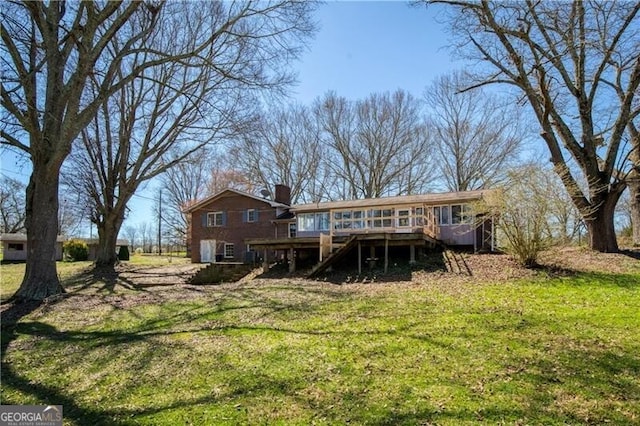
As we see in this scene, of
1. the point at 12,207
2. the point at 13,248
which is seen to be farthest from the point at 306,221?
the point at 12,207

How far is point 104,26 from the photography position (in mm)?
14219

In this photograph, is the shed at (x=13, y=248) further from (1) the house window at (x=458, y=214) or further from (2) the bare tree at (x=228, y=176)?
(1) the house window at (x=458, y=214)

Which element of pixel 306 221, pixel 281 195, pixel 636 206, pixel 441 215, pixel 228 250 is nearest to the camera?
pixel 636 206

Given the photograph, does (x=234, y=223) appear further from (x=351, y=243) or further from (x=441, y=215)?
(x=351, y=243)

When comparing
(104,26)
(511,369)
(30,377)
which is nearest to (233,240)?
(104,26)

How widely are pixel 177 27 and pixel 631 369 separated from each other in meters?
19.3

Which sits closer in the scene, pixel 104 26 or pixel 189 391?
pixel 189 391

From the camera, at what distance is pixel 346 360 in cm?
568

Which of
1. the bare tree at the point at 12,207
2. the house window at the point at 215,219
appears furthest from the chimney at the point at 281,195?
the bare tree at the point at 12,207

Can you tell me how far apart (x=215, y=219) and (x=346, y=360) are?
24193 mm

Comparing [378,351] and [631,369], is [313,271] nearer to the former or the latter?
[378,351]

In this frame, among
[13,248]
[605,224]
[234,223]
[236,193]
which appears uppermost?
[236,193]

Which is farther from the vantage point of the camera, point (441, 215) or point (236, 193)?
point (236, 193)

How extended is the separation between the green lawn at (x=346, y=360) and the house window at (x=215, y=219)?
18308mm
